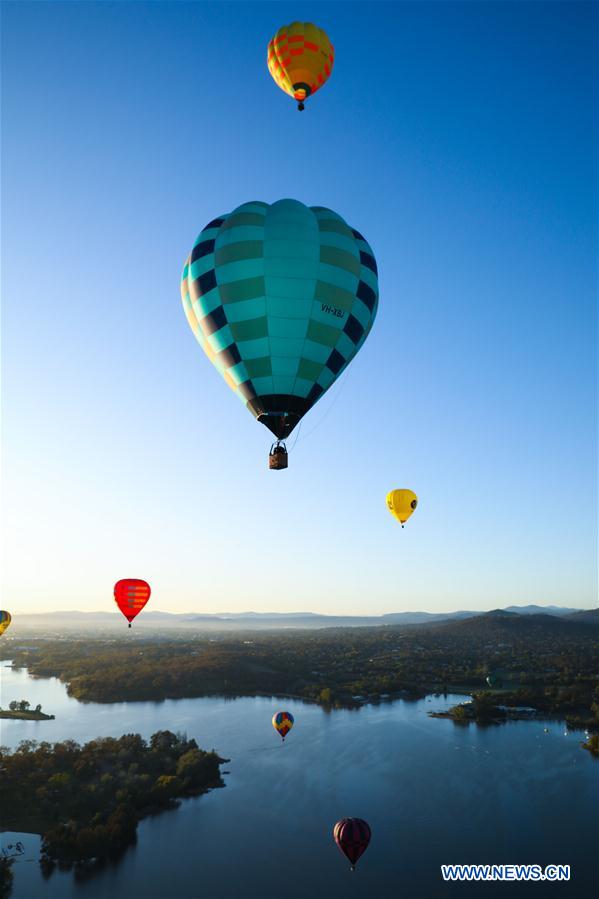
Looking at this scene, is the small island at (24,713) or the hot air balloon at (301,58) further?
the small island at (24,713)

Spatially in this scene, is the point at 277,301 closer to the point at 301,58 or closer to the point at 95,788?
the point at 301,58

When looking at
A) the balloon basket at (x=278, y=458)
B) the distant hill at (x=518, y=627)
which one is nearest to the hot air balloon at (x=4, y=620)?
the balloon basket at (x=278, y=458)

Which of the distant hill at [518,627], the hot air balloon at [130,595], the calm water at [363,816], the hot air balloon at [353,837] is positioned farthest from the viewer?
the distant hill at [518,627]

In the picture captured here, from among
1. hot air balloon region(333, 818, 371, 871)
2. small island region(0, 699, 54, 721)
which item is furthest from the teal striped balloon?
small island region(0, 699, 54, 721)

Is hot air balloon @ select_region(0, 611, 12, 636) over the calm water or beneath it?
over

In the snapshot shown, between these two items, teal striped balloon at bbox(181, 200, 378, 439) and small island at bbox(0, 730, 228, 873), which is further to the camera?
small island at bbox(0, 730, 228, 873)

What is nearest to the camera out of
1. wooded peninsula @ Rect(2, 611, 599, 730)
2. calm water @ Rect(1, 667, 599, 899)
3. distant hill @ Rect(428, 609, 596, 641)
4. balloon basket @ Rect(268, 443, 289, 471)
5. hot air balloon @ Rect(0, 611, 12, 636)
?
balloon basket @ Rect(268, 443, 289, 471)

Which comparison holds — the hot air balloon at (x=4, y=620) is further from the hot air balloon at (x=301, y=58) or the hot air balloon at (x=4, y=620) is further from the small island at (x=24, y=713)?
the hot air balloon at (x=301, y=58)

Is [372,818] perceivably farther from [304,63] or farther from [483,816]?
[304,63]

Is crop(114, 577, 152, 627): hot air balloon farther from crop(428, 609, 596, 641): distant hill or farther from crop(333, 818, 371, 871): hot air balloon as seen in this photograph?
crop(428, 609, 596, 641): distant hill
